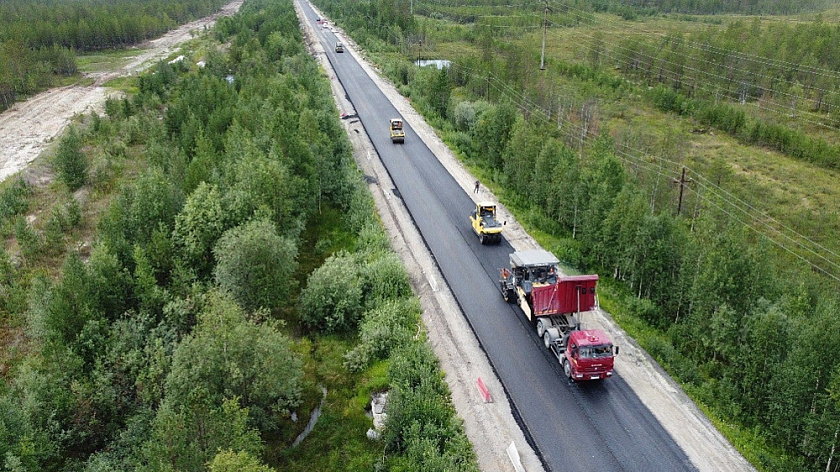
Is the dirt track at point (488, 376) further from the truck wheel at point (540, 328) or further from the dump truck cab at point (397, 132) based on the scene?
the dump truck cab at point (397, 132)

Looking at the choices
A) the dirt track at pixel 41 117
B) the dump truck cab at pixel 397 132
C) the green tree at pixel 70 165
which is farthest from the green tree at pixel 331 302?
the dirt track at pixel 41 117

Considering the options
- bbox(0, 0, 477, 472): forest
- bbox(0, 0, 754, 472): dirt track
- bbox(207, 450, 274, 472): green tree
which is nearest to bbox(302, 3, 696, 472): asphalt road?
bbox(0, 0, 754, 472): dirt track

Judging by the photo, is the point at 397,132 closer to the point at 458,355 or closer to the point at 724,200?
the point at 724,200

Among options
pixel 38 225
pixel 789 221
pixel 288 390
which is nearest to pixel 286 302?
pixel 288 390

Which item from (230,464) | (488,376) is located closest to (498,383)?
(488,376)

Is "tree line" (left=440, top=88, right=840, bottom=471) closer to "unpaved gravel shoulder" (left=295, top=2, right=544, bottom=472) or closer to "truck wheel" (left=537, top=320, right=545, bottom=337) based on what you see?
"truck wheel" (left=537, top=320, right=545, bottom=337)

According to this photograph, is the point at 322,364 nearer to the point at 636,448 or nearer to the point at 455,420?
the point at 455,420
